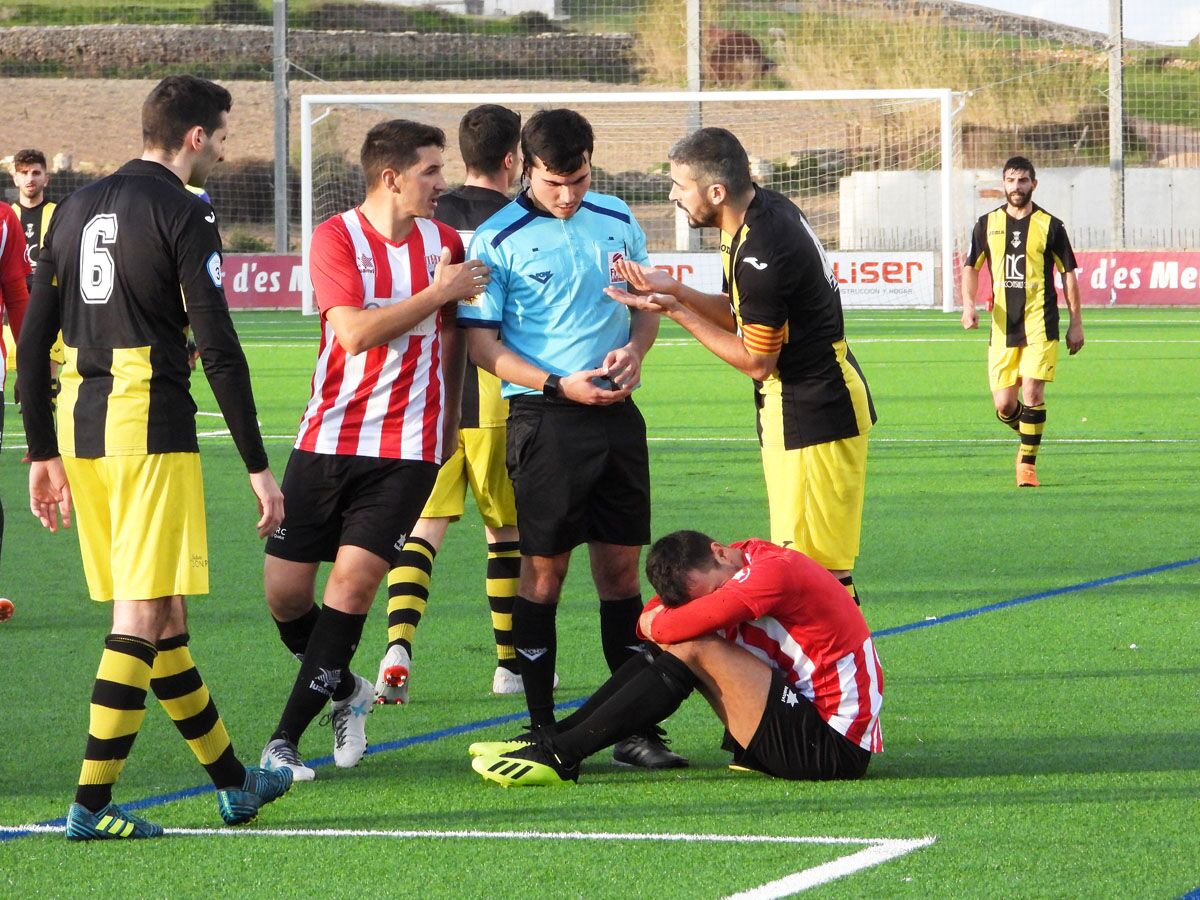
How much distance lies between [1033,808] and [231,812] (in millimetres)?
2122

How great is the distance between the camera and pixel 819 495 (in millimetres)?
5680

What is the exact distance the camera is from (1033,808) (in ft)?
15.5

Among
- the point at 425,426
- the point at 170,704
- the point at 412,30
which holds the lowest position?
the point at 170,704

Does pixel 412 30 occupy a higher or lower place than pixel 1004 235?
higher

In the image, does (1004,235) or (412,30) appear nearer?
(1004,235)

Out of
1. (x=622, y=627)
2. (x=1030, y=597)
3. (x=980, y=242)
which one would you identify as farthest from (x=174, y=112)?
(x=980, y=242)

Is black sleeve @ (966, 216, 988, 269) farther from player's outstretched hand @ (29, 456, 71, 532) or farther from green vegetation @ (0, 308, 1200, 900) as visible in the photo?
player's outstretched hand @ (29, 456, 71, 532)

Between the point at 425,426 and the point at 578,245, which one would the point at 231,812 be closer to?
the point at 425,426

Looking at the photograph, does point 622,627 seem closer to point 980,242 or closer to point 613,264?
point 613,264

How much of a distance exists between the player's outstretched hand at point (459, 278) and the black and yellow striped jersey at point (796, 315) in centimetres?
80

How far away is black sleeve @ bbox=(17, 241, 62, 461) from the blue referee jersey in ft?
4.21

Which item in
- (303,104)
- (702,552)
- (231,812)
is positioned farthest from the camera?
(303,104)

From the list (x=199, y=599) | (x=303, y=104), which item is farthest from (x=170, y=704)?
(x=303, y=104)

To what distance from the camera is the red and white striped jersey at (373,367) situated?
5195mm
